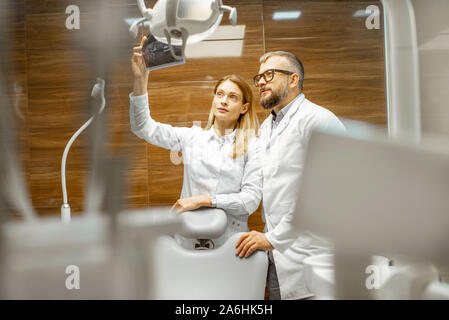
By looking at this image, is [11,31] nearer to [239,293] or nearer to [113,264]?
[113,264]

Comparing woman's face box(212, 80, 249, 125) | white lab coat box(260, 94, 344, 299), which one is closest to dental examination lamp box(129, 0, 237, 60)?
woman's face box(212, 80, 249, 125)

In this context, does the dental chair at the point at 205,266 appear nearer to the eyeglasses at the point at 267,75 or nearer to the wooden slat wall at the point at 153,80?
the wooden slat wall at the point at 153,80

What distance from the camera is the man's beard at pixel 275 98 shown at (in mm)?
735

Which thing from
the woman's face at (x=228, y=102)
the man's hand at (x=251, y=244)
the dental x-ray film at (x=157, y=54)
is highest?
the dental x-ray film at (x=157, y=54)

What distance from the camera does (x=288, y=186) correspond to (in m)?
0.65

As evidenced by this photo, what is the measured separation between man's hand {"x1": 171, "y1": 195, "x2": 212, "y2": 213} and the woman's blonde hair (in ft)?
0.34

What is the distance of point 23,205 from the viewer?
21.7 inches

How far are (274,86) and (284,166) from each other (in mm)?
191

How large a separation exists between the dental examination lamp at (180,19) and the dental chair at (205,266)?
1.10 ft

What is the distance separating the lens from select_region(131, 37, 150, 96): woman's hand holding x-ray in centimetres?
60

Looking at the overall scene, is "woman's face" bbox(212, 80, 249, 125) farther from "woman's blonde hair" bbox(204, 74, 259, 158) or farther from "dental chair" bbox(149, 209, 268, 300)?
"dental chair" bbox(149, 209, 268, 300)

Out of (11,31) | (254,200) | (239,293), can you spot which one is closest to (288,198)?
(254,200)

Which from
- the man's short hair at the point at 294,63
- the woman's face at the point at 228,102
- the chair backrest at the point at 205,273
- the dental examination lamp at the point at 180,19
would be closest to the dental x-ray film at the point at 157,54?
the dental examination lamp at the point at 180,19

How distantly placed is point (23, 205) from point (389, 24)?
2.20ft
